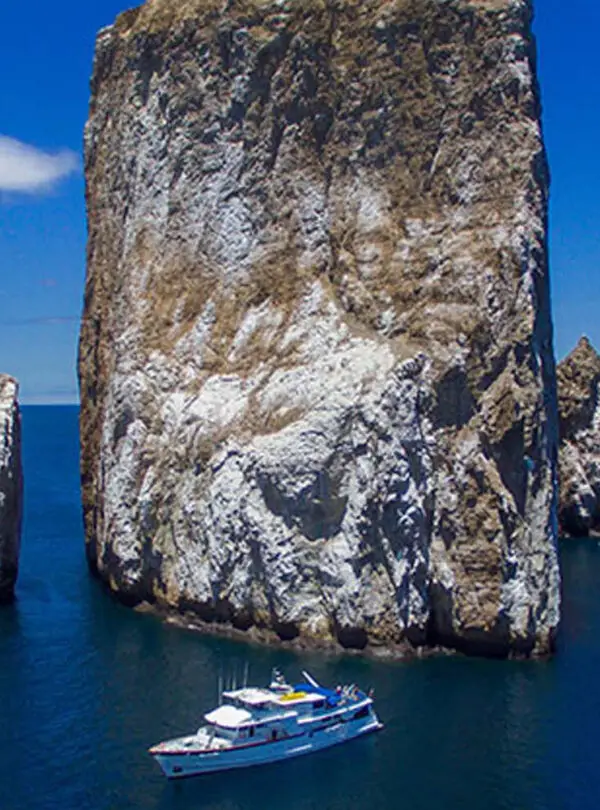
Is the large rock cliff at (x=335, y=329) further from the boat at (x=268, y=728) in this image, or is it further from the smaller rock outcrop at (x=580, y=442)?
the smaller rock outcrop at (x=580, y=442)

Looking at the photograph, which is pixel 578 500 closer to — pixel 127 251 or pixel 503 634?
pixel 503 634

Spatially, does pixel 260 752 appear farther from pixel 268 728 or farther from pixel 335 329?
pixel 335 329

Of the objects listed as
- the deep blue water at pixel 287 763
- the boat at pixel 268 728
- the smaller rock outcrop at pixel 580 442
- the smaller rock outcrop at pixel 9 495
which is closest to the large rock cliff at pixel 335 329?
the deep blue water at pixel 287 763

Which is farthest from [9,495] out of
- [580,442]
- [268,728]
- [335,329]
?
[580,442]

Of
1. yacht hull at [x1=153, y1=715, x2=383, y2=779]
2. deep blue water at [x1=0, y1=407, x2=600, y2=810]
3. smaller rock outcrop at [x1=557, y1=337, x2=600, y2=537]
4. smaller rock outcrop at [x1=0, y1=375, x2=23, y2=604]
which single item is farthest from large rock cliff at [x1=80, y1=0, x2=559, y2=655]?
smaller rock outcrop at [x1=557, y1=337, x2=600, y2=537]

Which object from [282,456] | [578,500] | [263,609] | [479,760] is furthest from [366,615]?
[578,500]

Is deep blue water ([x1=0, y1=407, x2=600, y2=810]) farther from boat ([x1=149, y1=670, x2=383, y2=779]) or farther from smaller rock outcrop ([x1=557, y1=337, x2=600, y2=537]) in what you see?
smaller rock outcrop ([x1=557, y1=337, x2=600, y2=537])
